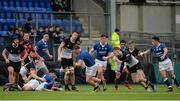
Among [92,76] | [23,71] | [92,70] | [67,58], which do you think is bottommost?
[92,76]

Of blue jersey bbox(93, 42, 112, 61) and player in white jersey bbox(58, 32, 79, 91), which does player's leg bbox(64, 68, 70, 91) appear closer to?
player in white jersey bbox(58, 32, 79, 91)

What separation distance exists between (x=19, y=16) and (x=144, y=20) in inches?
409

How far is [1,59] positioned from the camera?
112 feet

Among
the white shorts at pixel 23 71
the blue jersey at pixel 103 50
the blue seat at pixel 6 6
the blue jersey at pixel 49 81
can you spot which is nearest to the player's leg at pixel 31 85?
the blue jersey at pixel 49 81

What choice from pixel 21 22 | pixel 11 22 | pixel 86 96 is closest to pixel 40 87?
pixel 86 96

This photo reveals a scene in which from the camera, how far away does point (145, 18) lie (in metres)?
45.1

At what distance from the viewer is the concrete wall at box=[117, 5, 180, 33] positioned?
44344mm

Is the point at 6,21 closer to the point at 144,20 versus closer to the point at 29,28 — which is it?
the point at 29,28

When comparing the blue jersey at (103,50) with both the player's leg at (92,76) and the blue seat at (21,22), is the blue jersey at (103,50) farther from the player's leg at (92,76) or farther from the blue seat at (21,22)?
the blue seat at (21,22)

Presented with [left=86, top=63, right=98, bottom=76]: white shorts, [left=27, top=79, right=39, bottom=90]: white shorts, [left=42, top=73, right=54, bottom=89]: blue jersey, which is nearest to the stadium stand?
[left=27, top=79, right=39, bottom=90]: white shorts

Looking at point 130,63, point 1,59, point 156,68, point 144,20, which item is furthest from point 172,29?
point 130,63

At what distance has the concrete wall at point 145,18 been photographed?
145ft

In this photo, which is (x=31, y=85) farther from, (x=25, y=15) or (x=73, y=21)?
(x=73, y=21)

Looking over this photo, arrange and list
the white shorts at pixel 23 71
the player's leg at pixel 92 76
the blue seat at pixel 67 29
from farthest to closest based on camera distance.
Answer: the blue seat at pixel 67 29 → the white shorts at pixel 23 71 → the player's leg at pixel 92 76
